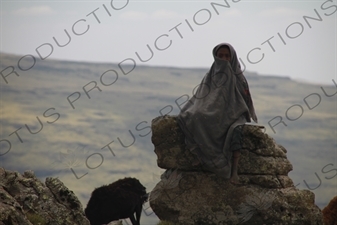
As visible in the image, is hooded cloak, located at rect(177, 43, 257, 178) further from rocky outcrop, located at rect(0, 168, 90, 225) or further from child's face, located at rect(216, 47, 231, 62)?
rocky outcrop, located at rect(0, 168, 90, 225)

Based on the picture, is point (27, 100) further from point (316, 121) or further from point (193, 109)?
point (193, 109)

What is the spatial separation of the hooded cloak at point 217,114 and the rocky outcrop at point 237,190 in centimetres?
33

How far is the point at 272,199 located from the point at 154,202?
2.73 m

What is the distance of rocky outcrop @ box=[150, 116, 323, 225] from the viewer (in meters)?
15.8

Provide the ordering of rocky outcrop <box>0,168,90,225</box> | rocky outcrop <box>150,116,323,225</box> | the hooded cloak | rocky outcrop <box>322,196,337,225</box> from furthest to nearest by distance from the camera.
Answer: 1. rocky outcrop <box>322,196,337,225</box>
2. rocky outcrop <box>150,116,323,225</box>
3. the hooded cloak
4. rocky outcrop <box>0,168,90,225</box>

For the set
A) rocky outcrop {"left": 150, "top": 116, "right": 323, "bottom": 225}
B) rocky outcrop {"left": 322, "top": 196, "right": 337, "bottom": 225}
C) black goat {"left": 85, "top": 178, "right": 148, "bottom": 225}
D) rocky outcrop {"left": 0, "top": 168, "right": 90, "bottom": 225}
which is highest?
rocky outcrop {"left": 0, "top": 168, "right": 90, "bottom": 225}

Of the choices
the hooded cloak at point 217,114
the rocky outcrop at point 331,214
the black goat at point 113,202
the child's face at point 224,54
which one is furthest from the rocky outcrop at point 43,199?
the rocky outcrop at point 331,214

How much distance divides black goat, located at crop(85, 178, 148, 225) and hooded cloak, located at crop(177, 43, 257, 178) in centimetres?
186

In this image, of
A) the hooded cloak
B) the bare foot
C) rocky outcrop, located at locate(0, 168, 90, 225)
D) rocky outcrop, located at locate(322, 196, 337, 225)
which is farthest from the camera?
rocky outcrop, located at locate(322, 196, 337, 225)

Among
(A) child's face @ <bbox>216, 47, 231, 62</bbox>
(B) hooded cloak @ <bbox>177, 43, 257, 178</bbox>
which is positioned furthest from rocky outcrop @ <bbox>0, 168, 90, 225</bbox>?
(A) child's face @ <bbox>216, 47, 231, 62</bbox>

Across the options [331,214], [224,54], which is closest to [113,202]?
[224,54]

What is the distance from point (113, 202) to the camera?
16.3 metres

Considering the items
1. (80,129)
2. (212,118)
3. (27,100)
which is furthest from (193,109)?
(27,100)

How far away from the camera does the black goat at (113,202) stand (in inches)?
644
